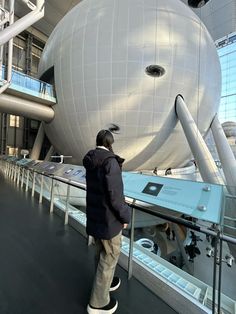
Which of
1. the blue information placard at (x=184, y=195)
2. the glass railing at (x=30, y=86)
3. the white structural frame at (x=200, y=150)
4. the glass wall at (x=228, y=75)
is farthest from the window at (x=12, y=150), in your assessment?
the glass wall at (x=228, y=75)

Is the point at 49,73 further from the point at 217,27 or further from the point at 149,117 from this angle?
the point at 217,27

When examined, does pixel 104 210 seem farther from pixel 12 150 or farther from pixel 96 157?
pixel 12 150

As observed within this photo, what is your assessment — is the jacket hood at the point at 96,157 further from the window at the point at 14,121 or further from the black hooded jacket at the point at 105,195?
the window at the point at 14,121

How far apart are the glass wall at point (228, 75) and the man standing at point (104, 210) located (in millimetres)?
34549

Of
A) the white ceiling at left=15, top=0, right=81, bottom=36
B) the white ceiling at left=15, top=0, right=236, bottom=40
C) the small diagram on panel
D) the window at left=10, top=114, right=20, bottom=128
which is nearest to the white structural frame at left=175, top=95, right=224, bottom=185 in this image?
the small diagram on panel

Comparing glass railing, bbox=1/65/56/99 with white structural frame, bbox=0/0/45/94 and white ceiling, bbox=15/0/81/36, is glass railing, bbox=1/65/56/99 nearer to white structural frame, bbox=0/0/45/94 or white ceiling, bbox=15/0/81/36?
white structural frame, bbox=0/0/45/94

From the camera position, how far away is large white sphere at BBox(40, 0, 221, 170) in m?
11.0

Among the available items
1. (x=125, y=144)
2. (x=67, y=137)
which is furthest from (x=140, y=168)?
(x=67, y=137)

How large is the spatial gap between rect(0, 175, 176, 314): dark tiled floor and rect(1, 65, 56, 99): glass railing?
9.99m

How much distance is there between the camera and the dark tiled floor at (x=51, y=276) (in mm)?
1900

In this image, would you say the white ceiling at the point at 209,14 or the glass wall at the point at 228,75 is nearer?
the white ceiling at the point at 209,14

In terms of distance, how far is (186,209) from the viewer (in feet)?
6.09

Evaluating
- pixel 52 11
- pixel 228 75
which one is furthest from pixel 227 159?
pixel 228 75

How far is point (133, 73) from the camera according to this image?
1093 cm
